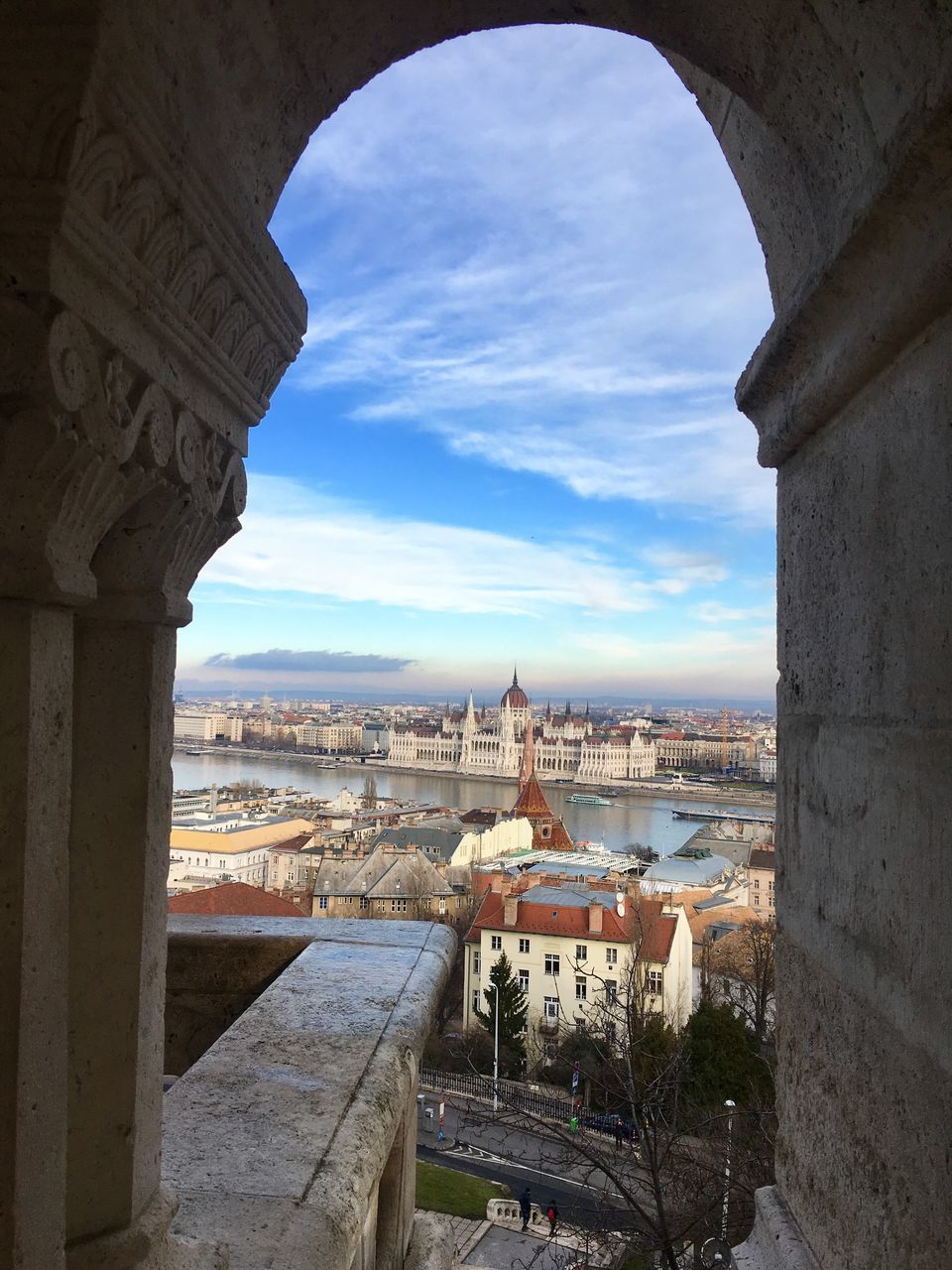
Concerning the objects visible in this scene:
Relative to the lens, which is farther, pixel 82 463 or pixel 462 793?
pixel 462 793

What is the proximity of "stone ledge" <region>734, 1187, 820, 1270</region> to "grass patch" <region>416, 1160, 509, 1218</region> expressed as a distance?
7.80 meters

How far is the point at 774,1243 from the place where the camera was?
3.64ft

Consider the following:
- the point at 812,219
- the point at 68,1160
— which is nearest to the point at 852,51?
the point at 812,219

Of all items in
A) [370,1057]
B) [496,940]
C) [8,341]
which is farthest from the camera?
[496,940]

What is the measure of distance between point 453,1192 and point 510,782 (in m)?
51.3

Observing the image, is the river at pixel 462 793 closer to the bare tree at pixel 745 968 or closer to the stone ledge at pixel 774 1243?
the bare tree at pixel 745 968

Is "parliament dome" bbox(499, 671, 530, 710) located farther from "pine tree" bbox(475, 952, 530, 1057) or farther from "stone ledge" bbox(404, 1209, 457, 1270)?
"stone ledge" bbox(404, 1209, 457, 1270)

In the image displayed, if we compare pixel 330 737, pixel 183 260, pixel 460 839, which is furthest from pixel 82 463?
pixel 330 737

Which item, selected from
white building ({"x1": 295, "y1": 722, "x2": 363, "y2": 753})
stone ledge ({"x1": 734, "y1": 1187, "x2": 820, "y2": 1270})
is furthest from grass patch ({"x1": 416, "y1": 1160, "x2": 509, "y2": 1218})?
white building ({"x1": 295, "y1": 722, "x2": 363, "y2": 753})

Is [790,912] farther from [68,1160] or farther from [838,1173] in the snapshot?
[68,1160]

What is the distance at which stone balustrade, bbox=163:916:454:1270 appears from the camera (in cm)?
99

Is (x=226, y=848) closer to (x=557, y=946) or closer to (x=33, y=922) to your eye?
(x=557, y=946)

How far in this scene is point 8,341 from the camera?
62cm

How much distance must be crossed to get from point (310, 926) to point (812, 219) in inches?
63.4
